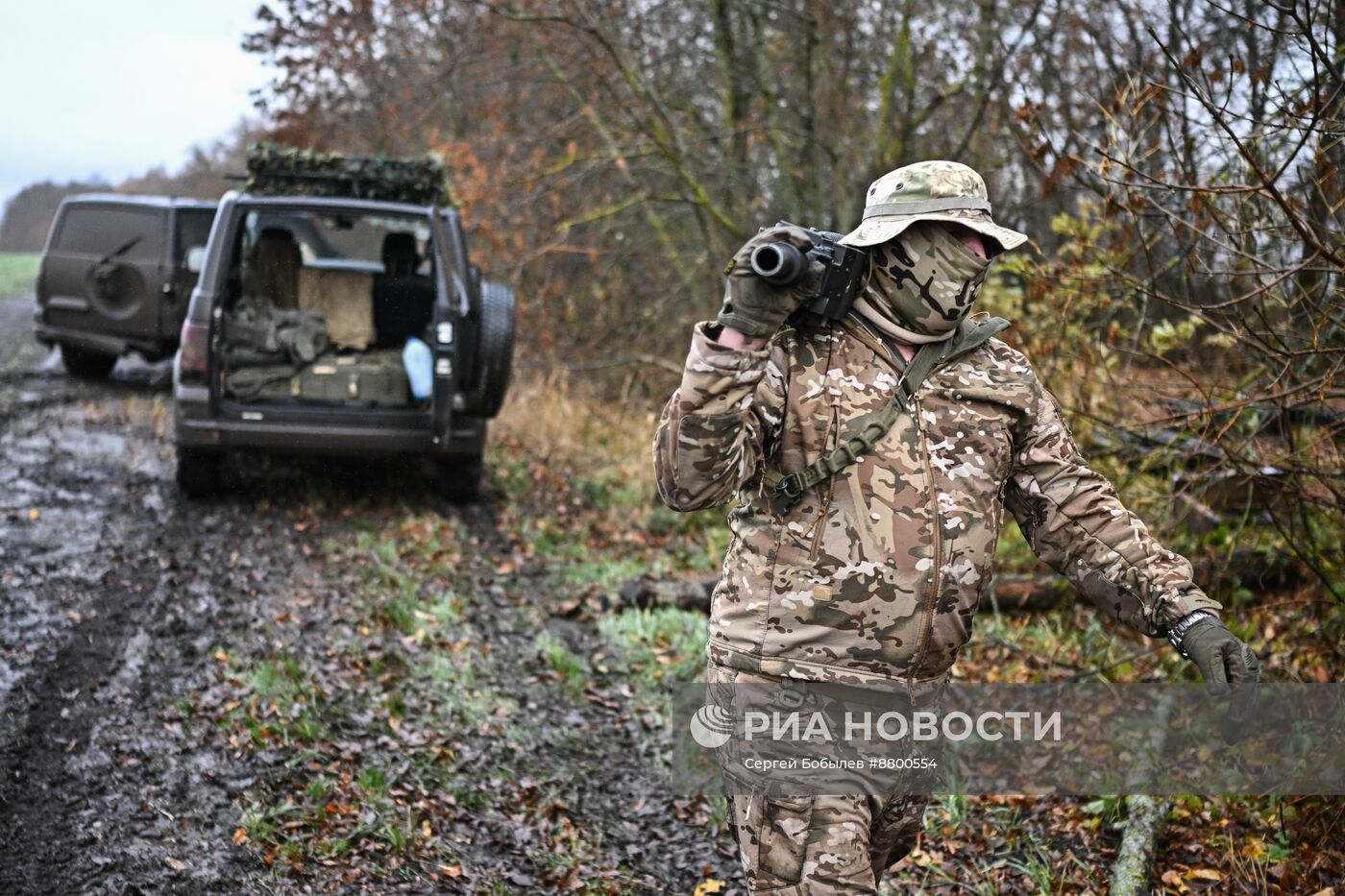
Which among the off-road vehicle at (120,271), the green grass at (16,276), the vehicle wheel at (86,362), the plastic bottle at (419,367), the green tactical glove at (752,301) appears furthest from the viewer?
the green grass at (16,276)

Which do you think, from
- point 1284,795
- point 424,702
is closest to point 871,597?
point 1284,795

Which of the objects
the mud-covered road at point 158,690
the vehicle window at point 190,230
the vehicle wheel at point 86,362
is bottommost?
the mud-covered road at point 158,690

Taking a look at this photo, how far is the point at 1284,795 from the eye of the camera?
4.09 metres

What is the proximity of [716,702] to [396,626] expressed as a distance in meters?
3.80

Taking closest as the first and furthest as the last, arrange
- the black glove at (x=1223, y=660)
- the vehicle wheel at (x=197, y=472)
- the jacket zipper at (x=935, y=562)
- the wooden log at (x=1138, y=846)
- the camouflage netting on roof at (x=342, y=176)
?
1. the black glove at (x=1223, y=660)
2. the jacket zipper at (x=935, y=562)
3. the wooden log at (x=1138, y=846)
4. the vehicle wheel at (x=197, y=472)
5. the camouflage netting on roof at (x=342, y=176)

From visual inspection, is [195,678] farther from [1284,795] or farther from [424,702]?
[1284,795]

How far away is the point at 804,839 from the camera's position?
253 centimetres

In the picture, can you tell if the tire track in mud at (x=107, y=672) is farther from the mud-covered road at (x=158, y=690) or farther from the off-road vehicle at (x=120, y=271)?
the off-road vehicle at (x=120, y=271)

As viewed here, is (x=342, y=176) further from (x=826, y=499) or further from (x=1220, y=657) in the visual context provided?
(x=1220, y=657)

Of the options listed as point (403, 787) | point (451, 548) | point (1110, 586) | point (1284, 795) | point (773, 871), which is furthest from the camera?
point (451, 548)

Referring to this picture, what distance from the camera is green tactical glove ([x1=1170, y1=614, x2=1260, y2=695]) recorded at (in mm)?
2479

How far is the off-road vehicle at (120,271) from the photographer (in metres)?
11.3

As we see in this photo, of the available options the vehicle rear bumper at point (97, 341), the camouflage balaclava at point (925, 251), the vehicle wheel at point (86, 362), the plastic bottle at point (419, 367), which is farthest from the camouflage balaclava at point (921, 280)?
the vehicle wheel at point (86, 362)

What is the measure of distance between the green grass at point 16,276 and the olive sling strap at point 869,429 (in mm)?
26734
